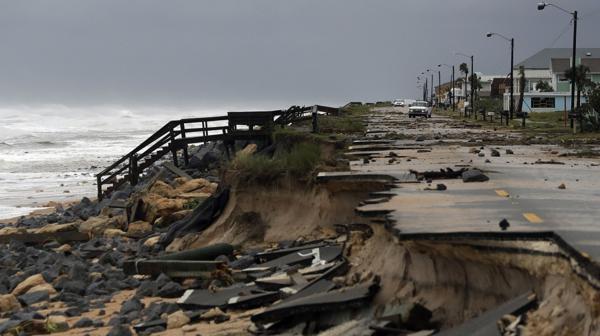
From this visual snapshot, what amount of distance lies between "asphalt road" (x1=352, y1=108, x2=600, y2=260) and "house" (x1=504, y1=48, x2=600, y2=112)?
70.8 metres

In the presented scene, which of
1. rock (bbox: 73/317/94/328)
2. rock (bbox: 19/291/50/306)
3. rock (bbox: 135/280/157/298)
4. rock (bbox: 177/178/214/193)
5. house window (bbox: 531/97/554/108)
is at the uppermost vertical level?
rock (bbox: 177/178/214/193)

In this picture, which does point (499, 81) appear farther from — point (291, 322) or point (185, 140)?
point (291, 322)

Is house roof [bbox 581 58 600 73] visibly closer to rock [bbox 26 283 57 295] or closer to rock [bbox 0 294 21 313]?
rock [bbox 26 283 57 295]

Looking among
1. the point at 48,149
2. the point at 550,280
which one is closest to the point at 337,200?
the point at 550,280

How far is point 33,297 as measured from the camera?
1335cm

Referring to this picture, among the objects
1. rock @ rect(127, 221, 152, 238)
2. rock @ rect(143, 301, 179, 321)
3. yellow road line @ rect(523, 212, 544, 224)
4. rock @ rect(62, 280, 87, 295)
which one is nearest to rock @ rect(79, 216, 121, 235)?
rock @ rect(127, 221, 152, 238)

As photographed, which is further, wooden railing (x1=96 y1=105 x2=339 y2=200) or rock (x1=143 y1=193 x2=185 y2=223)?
wooden railing (x1=96 y1=105 x2=339 y2=200)

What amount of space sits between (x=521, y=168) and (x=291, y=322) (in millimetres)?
9164

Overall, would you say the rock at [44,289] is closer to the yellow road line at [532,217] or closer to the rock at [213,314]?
the rock at [213,314]

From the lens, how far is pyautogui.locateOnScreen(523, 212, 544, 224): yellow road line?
9.01 m

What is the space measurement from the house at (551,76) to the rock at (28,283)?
254 feet

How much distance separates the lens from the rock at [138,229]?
20064mm

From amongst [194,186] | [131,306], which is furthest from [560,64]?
[131,306]

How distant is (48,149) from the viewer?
90875mm
